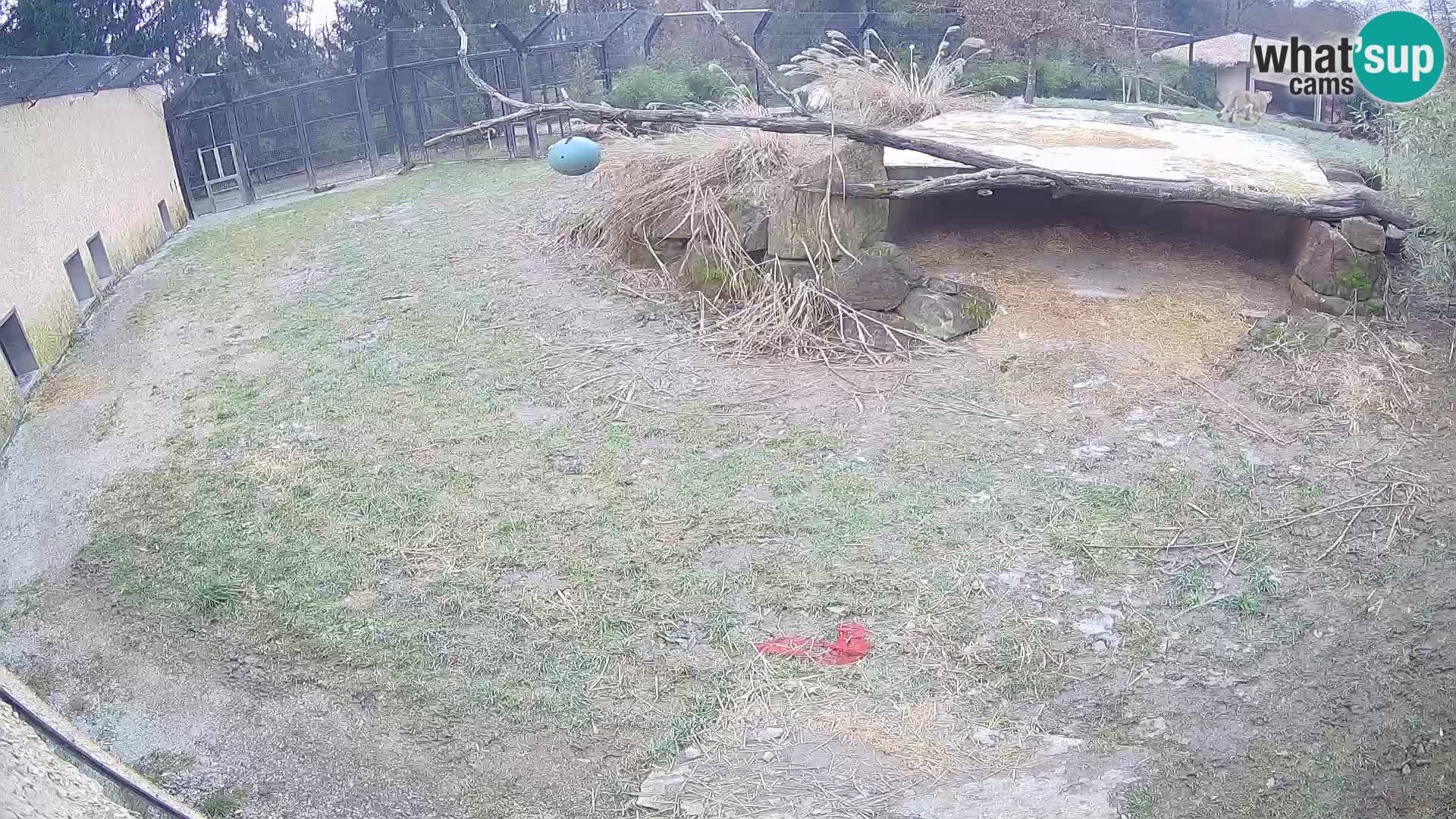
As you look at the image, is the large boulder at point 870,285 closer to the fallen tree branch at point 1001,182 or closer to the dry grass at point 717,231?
the dry grass at point 717,231

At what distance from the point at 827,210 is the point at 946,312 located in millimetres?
1035

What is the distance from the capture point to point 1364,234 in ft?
20.1

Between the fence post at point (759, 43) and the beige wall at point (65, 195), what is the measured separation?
8515 mm

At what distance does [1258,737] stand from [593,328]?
4765 mm

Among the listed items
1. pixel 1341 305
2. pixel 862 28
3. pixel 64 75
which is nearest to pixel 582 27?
pixel 862 28

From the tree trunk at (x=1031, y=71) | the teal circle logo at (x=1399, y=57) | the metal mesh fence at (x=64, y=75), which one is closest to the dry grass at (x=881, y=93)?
the teal circle logo at (x=1399, y=57)

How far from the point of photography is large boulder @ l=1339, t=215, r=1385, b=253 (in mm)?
6098

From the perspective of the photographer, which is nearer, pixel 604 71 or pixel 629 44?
pixel 604 71

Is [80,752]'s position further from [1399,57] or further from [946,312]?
[1399,57]

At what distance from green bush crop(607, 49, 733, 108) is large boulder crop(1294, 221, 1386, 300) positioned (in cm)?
959

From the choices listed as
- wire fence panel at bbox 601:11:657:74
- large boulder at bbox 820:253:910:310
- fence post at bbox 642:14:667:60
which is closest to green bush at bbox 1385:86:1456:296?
large boulder at bbox 820:253:910:310

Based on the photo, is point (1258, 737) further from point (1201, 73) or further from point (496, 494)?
point (1201, 73)

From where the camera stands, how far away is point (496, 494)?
4922 mm

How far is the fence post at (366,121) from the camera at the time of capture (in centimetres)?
1318
